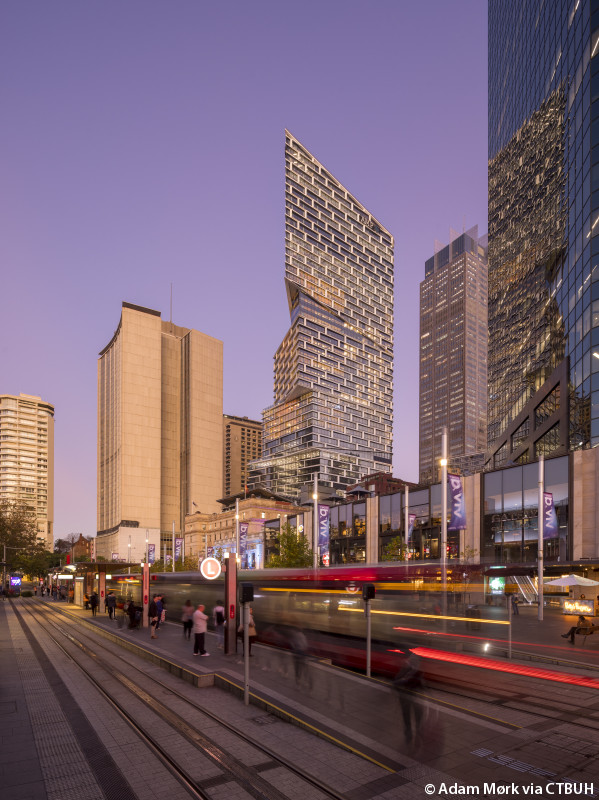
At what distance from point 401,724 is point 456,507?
74.5 ft

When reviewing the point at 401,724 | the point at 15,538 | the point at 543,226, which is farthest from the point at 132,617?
the point at 15,538

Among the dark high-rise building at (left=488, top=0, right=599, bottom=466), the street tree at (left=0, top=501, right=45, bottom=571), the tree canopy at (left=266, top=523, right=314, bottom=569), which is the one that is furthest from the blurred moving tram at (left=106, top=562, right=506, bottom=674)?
the street tree at (left=0, top=501, right=45, bottom=571)

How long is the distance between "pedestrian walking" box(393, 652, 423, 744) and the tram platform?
0.58ft

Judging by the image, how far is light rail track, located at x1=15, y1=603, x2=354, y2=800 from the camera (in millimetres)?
8945

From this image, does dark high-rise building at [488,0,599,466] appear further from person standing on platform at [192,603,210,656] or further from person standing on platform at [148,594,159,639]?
person standing on platform at [192,603,210,656]

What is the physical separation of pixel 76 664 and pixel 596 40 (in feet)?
184

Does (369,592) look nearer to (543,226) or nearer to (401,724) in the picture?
(401,724)

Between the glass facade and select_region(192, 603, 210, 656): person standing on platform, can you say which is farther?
the glass facade

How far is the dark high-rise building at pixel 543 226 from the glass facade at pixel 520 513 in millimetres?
4218

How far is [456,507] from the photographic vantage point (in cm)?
3338

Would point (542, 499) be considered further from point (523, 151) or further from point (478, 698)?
point (523, 151)

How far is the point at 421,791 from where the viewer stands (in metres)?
8.74

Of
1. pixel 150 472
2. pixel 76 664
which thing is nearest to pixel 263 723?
pixel 76 664

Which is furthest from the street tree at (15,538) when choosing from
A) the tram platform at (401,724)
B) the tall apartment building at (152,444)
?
the tall apartment building at (152,444)
